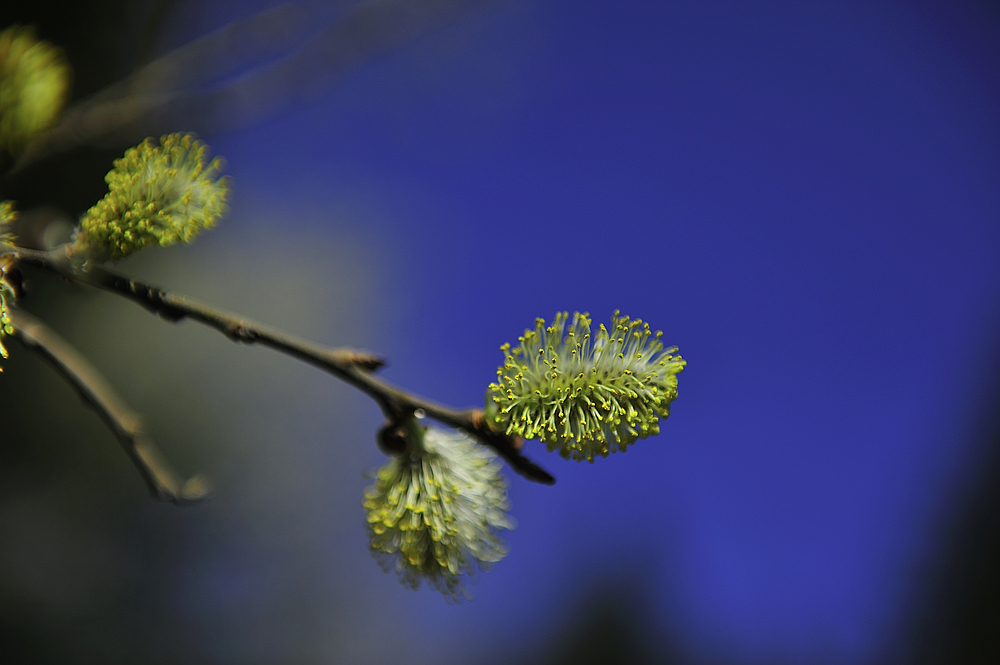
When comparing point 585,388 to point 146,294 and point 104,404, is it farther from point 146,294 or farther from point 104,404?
point 104,404

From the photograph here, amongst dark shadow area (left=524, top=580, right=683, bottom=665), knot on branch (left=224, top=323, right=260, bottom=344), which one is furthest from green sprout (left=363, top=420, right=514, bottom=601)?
dark shadow area (left=524, top=580, right=683, bottom=665)

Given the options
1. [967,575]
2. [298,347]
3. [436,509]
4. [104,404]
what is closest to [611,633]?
[967,575]

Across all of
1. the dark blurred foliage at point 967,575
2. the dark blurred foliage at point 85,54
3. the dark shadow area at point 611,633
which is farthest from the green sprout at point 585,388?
the dark shadow area at point 611,633

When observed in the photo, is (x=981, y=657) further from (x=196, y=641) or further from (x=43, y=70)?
(x=43, y=70)

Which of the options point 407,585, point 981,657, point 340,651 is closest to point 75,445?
point 340,651

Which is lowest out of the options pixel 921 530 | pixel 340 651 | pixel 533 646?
pixel 340 651

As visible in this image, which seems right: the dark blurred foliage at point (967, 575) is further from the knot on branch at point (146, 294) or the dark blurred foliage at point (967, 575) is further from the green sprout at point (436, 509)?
the knot on branch at point (146, 294)
